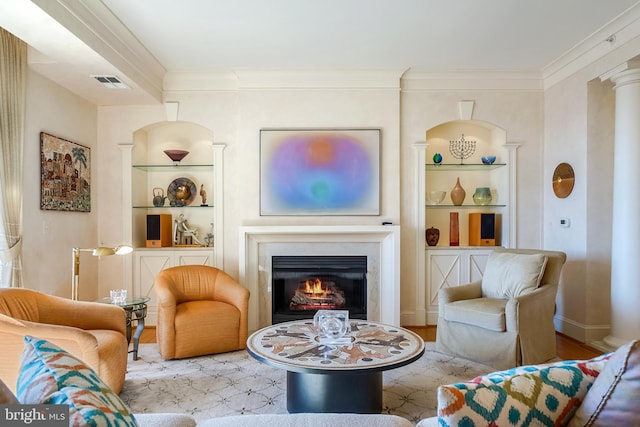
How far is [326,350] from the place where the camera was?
2.46m

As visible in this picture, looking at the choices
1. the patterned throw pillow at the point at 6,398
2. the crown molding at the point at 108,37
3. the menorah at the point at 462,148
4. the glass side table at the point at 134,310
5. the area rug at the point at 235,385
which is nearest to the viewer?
the patterned throw pillow at the point at 6,398

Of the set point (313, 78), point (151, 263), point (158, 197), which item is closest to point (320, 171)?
point (313, 78)

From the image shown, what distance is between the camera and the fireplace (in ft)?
14.6

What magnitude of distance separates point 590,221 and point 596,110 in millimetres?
1055

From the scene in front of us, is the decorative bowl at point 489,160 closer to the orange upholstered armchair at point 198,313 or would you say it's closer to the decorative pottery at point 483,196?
the decorative pottery at point 483,196

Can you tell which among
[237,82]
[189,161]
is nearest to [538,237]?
[237,82]

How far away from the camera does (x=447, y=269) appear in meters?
4.61

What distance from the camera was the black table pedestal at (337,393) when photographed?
2346 mm

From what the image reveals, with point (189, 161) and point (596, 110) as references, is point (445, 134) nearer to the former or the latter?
point (596, 110)

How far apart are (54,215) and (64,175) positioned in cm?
41

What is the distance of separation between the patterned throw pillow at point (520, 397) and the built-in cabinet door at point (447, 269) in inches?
140

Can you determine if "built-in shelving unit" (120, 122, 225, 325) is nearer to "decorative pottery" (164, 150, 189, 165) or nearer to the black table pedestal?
"decorative pottery" (164, 150, 189, 165)

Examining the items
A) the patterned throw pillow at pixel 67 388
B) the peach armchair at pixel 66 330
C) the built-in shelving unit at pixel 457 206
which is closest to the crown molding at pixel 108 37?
the peach armchair at pixel 66 330

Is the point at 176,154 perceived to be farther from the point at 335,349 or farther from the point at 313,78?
the point at 335,349
